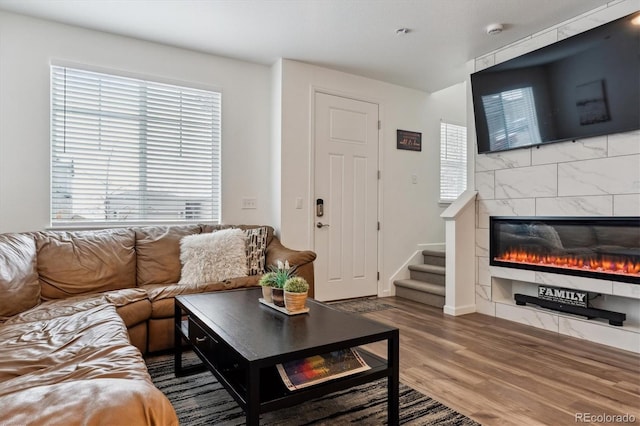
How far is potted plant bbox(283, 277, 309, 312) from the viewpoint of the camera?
192 centimetres

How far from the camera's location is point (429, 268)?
14.8 feet

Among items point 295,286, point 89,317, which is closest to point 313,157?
point 295,286

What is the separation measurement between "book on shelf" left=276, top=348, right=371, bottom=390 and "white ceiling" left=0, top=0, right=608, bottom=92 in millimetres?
2519

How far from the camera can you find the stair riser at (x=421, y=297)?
4.05 m

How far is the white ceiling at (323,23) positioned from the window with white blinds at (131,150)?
484mm

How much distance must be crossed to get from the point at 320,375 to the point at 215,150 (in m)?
2.89

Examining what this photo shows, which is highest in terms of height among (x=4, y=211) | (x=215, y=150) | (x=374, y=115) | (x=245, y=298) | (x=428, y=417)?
(x=374, y=115)

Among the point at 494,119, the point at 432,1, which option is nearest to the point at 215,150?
the point at 432,1

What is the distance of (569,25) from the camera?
3113mm

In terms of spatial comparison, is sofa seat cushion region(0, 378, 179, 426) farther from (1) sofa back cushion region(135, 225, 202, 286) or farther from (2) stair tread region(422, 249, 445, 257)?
(2) stair tread region(422, 249, 445, 257)

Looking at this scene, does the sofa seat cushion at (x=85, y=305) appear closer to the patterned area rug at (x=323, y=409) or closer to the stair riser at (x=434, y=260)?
the patterned area rug at (x=323, y=409)

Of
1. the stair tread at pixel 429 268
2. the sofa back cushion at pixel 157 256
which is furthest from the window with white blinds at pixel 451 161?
the sofa back cushion at pixel 157 256

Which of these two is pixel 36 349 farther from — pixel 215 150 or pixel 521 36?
pixel 521 36

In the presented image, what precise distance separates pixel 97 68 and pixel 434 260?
4162mm
